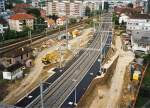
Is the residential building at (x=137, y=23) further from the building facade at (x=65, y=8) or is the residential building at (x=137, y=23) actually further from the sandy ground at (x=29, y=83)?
the building facade at (x=65, y=8)

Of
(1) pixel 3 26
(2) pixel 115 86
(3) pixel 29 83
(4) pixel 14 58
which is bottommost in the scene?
(2) pixel 115 86

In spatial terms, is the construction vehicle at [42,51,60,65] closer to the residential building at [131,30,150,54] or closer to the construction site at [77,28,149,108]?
the construction site at [77,28,149,108]

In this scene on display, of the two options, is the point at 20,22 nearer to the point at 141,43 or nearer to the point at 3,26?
the point at 3,26

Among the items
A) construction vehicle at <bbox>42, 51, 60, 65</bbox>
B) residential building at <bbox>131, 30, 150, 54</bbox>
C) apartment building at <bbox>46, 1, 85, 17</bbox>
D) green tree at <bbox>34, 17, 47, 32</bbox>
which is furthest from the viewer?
apartment building at <bbox>46, 1, 85, 17</bbox>

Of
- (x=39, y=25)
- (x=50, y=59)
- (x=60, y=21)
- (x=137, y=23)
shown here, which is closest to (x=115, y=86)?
(x=50, y=59)

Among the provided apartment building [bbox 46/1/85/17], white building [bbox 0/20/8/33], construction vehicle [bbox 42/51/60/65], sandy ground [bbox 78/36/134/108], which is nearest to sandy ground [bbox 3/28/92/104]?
construction vehicle [bbox 42/51/60/65]

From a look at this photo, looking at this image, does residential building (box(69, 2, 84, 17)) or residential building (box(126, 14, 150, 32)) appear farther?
residential building (box(69, 2, 84, 17))

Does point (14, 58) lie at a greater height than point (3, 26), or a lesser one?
lesser

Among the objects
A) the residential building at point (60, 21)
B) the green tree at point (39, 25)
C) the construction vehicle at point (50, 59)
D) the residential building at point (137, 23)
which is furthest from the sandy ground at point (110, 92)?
the residential building at point (60, 21)
